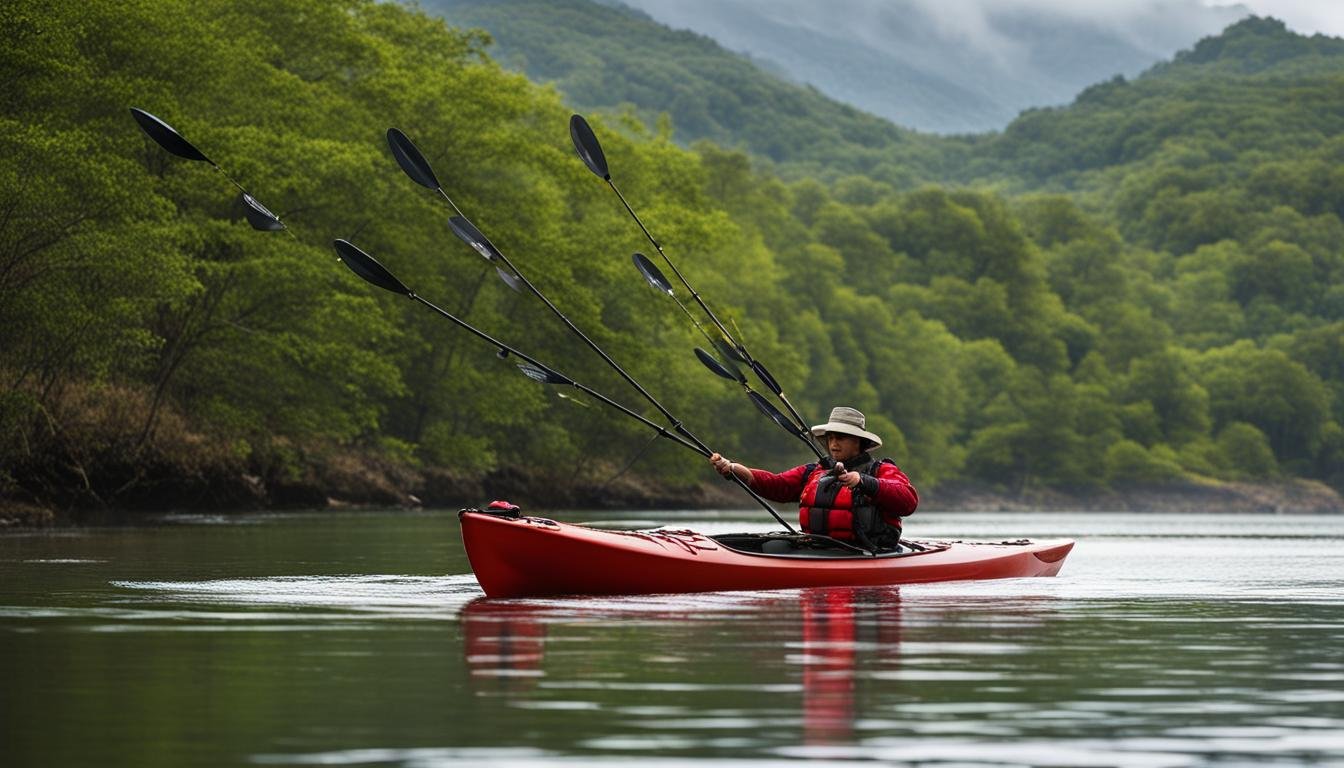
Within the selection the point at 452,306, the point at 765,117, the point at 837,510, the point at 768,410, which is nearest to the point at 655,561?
the point at 837,510

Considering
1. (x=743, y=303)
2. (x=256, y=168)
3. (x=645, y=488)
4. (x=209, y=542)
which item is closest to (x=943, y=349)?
(x=743, y=303)

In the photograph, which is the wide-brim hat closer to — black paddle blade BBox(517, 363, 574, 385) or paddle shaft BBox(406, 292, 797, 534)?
paddle shaft BBox(406, 292, 797, 534)

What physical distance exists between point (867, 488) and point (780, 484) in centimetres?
108

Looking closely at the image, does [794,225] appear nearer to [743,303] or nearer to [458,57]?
[743,303]

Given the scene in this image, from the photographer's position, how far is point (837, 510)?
1647cm

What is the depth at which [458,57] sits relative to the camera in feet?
207

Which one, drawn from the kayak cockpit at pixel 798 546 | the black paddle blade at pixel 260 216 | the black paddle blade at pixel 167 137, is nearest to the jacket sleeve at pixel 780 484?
the kayak cockpit at pixel 798 546

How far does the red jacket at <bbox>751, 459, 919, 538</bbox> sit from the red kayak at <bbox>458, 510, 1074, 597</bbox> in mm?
341

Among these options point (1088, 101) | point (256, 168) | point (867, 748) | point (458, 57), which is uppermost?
point (1088, 101)

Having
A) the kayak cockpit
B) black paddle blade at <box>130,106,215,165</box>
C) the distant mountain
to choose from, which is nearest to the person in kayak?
the kayak cockpit

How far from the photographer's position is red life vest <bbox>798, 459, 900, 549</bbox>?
16.4 metres

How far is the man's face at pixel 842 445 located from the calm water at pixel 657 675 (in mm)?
1125

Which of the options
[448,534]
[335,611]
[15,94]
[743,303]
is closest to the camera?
[335,611]

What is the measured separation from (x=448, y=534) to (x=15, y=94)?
10385 mm
